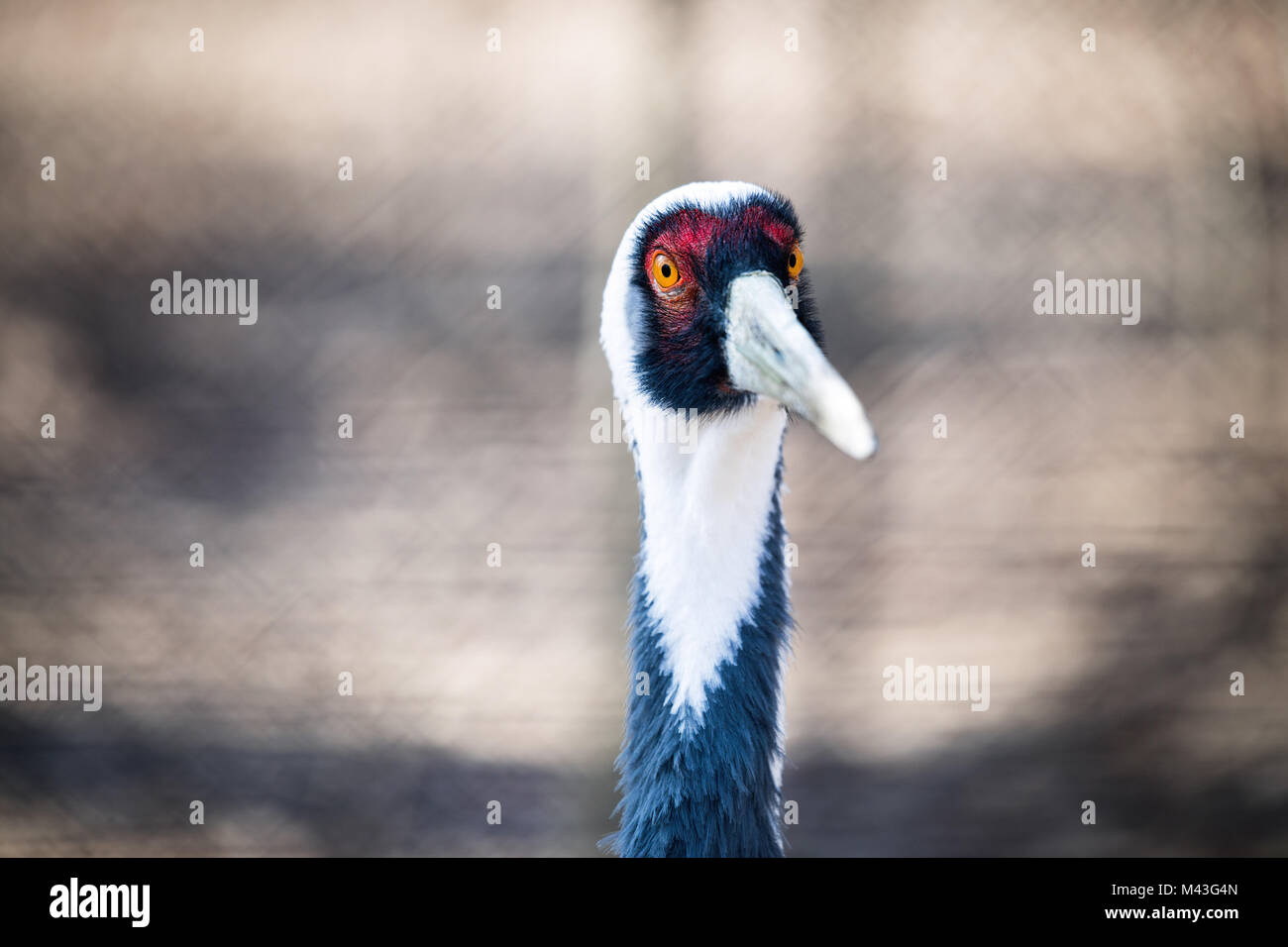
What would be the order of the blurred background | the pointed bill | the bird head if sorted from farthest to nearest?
1. the blurred background
2. the bird head
3. the pointed bill

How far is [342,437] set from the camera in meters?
1.88

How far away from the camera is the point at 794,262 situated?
45.7 inches

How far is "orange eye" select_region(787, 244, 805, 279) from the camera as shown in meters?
1.15

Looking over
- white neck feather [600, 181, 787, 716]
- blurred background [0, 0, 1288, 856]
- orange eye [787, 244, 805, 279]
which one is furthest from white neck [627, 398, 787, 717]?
blurred background [0, 0, 1288, 856]

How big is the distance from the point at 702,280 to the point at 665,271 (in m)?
0.05

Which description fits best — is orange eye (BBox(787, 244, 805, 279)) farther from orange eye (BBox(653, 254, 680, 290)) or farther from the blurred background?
the blurred background

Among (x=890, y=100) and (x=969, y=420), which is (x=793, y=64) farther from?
(x=969, y=420)

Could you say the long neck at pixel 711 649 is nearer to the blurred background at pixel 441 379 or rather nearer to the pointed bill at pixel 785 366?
the pointed bill at pixel 785 366

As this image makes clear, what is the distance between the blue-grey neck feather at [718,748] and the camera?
3.60 ft

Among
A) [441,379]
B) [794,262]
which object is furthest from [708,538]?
[441,379]

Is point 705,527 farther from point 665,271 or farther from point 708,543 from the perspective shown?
point 665,271

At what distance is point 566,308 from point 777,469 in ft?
2.66

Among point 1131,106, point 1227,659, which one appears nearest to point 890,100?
point 1131,106
